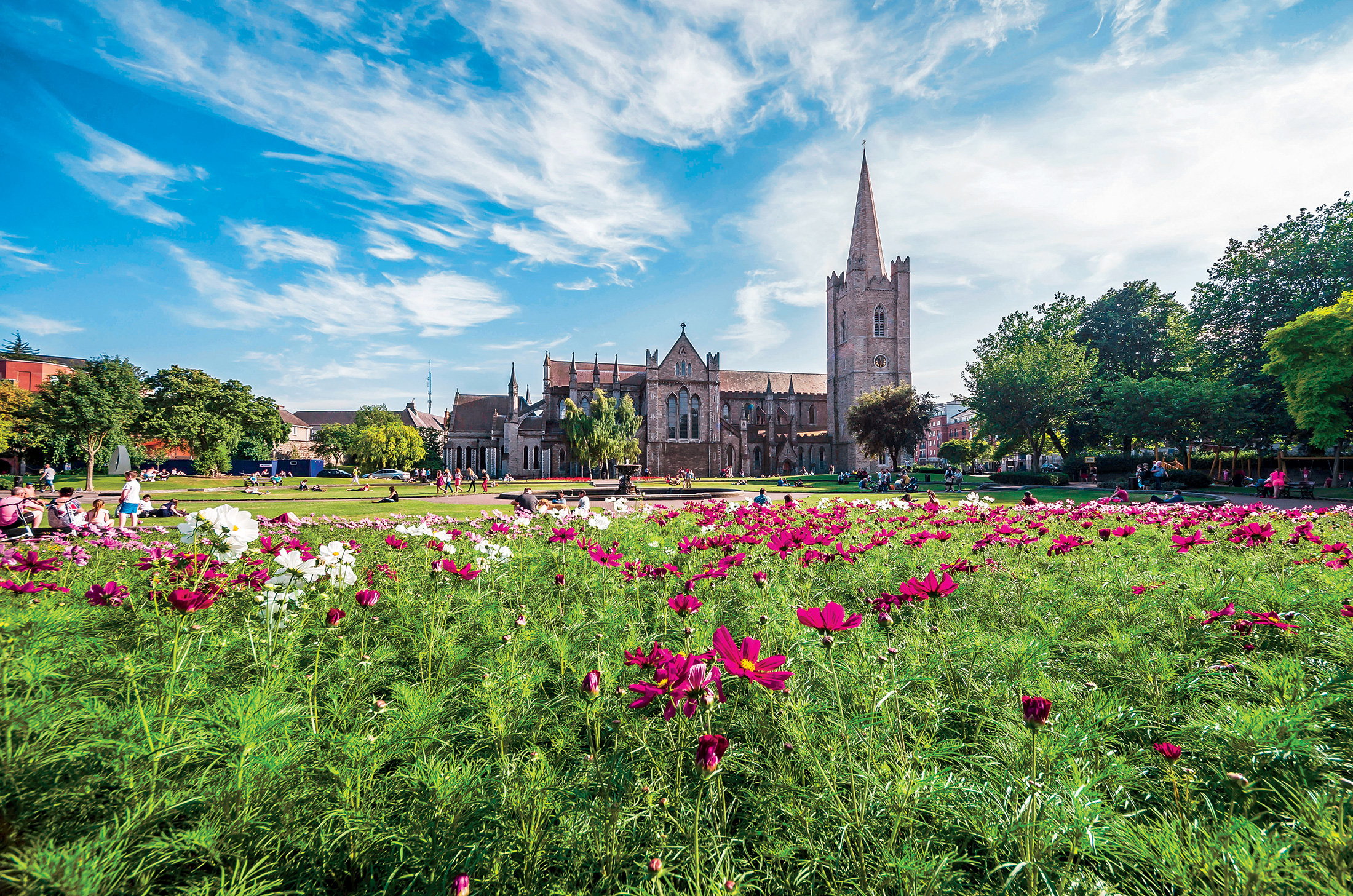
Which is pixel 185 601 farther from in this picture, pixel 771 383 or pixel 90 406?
pixel 771 383

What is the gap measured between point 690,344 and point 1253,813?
62264mm

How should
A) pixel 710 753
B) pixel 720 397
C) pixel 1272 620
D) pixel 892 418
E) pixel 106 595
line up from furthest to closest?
pixel 720 397 < pixel 892 418 < pixel 1272 620 < pixel 106 595 < pixel 710 753

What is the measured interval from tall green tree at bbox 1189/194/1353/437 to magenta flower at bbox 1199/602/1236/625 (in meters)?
40.5

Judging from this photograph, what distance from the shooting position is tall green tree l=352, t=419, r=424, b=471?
6200cm

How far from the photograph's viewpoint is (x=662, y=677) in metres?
1.60

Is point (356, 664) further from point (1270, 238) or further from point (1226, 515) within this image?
point (1270, 238)

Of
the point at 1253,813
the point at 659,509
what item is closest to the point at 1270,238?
the point at 659,509

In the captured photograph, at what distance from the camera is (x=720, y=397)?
68.1 m

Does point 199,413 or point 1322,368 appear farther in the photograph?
point 199,413

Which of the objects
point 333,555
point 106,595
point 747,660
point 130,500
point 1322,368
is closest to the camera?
point 747,660

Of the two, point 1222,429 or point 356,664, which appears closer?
point 356,664

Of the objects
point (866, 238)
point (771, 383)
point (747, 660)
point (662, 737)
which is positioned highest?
point (866, 238)

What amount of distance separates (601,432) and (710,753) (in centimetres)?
4722

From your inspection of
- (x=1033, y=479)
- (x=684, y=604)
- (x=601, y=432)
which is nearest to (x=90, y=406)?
(x=601, y=432)
